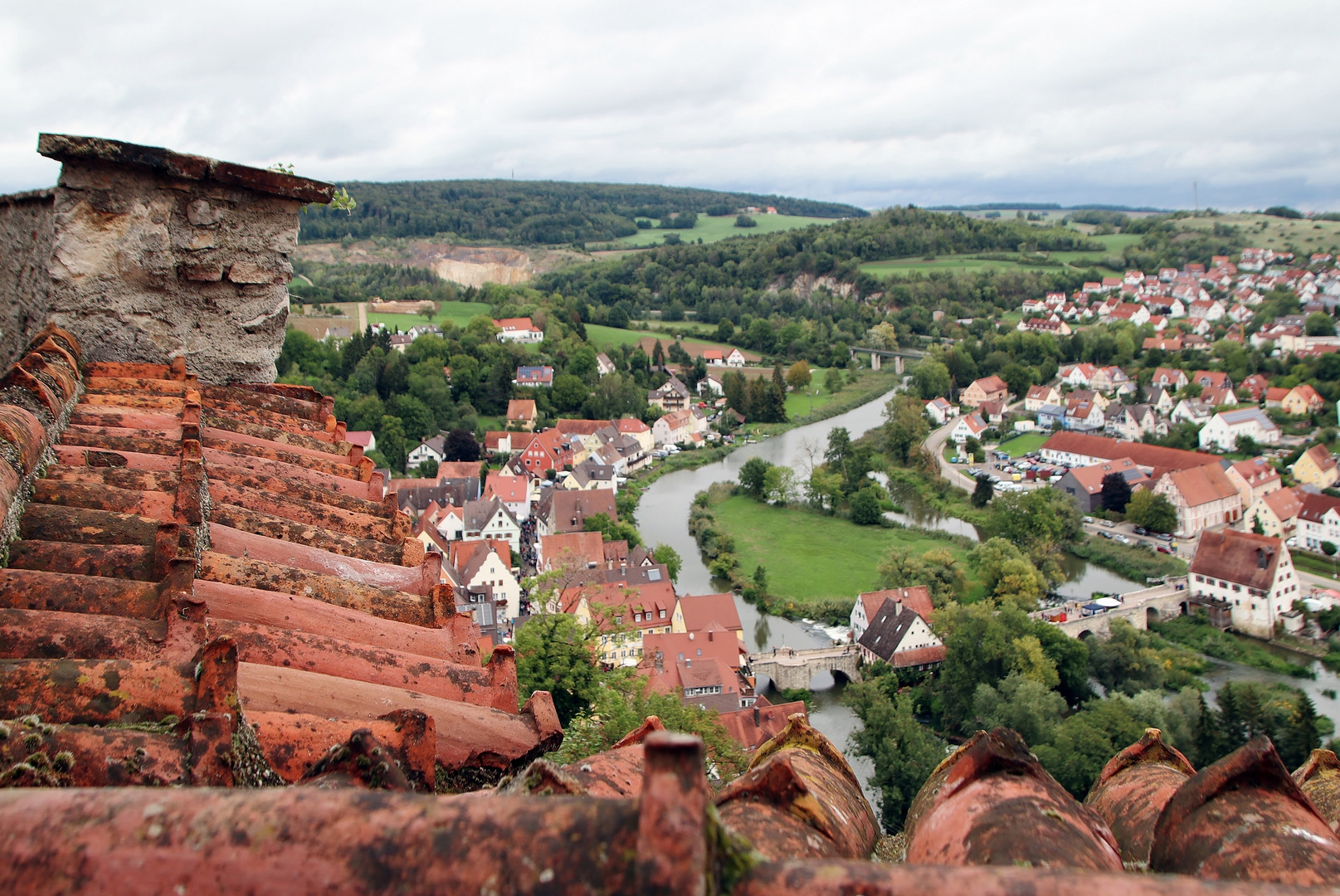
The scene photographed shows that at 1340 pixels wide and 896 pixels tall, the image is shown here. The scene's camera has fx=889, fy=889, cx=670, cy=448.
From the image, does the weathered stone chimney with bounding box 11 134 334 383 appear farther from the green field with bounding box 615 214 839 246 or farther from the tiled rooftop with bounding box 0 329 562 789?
the green field with bounding box 615 214 839 246

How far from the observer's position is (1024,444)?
5409 cm

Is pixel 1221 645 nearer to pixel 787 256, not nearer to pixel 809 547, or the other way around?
pixel 809 547

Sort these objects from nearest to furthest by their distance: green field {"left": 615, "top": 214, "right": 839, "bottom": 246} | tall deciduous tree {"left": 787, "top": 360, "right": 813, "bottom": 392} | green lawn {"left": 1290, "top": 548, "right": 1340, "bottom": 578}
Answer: green lawn {"left": 1290, "top": 548, "right": 1340, "bottom": 578}
tall deciduous tree {"left": 787, "top": 360, "right": 813, "bottom": 392}
green field {"left": 615, "top": 214, "right": 839, "bottom": 246}

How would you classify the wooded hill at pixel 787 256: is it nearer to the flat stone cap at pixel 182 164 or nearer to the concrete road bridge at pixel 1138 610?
the concrete road bridge at pixel 1138 610

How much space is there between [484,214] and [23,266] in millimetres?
147138

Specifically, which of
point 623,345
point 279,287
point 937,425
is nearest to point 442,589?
point 279,287

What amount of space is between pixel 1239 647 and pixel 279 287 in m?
Answer: 30.9

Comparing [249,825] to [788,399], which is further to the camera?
[788,399]

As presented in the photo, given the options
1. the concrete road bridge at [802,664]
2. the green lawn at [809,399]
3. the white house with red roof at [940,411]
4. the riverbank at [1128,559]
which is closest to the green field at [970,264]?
the green lawn at [809,399]

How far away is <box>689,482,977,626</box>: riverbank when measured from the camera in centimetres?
3064

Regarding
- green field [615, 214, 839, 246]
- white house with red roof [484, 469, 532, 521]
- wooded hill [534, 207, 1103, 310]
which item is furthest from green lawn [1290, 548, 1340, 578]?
green field [615, 214, 839, 246]

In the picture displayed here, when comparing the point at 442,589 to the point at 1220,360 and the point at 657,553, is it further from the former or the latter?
the point at 1220,360

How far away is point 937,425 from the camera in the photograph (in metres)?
58.0

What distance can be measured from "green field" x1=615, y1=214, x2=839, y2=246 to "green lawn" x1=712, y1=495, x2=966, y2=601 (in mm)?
106871
